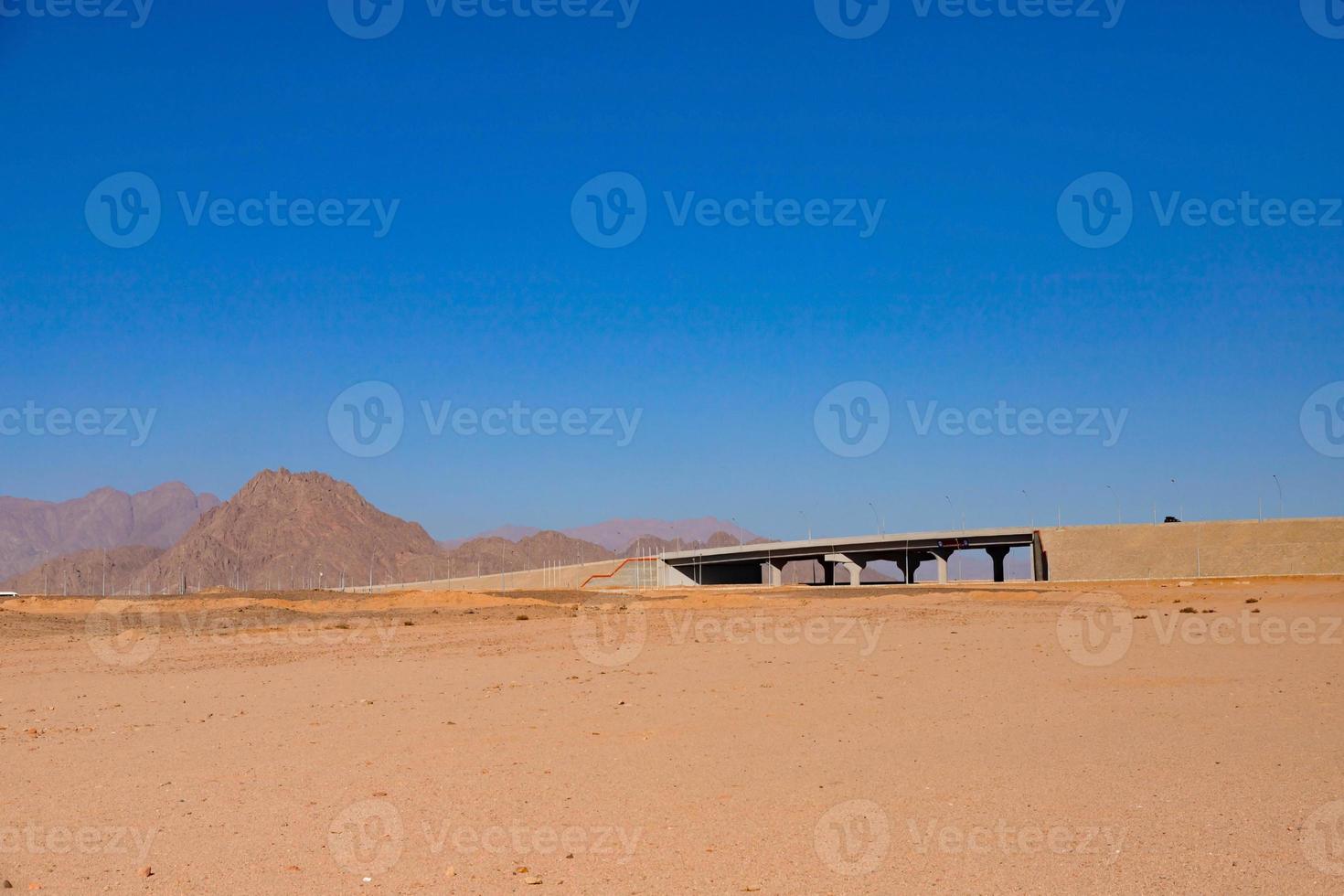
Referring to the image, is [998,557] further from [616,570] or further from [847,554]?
[616,570]

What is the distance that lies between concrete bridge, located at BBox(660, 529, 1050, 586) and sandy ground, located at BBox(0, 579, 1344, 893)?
316 ft

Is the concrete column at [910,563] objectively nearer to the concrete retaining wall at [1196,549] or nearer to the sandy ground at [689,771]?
the concrete retaining wall at [1196,549]

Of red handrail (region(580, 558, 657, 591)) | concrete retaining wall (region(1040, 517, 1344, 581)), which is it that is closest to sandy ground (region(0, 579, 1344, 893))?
concrete retaining wall (region(1040, 517, 1344, 581))

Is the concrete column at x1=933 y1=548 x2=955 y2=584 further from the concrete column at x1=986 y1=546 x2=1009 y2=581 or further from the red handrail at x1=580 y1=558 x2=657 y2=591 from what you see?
the red handrail at x1=580 y1=558 x2=657 y2=591

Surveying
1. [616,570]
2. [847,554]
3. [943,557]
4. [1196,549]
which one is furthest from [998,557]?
[616,570]

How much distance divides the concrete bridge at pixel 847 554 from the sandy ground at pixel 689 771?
96.4 meters

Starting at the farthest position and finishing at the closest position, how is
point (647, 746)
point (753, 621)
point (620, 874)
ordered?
point (753, 621), point (647, 746), point (620, 874)

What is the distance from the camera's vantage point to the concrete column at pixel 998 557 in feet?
397

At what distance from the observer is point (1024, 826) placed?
880cm

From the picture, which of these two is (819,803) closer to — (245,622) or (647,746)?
(647,746)

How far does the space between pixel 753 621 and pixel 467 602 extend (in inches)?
1083

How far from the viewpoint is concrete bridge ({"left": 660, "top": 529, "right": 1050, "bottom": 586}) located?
118625 millimetres

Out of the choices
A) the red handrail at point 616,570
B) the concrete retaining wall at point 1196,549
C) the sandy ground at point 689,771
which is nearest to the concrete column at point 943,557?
the concrete retaining wall at point 1196,549

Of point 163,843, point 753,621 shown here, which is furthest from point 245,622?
point 163,843
